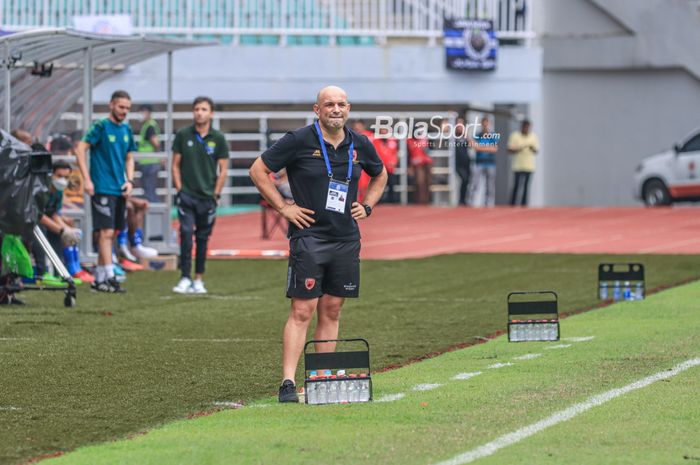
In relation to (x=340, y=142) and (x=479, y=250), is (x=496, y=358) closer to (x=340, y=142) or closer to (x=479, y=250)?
(x=340, y=142)

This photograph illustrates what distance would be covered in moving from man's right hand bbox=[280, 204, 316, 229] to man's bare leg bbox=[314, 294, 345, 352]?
0.52 meters

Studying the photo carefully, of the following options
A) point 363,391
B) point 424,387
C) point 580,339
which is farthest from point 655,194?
point 363,391

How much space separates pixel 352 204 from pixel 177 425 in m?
1.95

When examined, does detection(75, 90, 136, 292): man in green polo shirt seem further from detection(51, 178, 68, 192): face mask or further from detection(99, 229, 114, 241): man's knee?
detection(51, 178, 68, 192): face mask

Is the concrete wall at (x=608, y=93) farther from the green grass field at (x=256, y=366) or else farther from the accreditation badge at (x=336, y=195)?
the accreditation badge at (x=336, y=195)

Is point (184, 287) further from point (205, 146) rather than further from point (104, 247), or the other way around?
point (205, 146)

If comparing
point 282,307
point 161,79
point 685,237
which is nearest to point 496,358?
point 282,307

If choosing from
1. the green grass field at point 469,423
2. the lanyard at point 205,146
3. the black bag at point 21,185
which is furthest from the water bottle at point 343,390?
the lanyard at point 205,146

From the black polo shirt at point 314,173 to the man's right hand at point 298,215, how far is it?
1.6 inches

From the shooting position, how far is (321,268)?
10602 millimetres

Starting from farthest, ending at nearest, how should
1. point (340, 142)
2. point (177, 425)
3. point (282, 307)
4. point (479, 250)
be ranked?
point (479, 250) → point (282, 307) → point (340, 142) → point (177, 425)

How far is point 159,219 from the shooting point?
2411cm

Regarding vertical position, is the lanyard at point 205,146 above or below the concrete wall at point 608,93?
below

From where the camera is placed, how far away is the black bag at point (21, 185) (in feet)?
54.3
